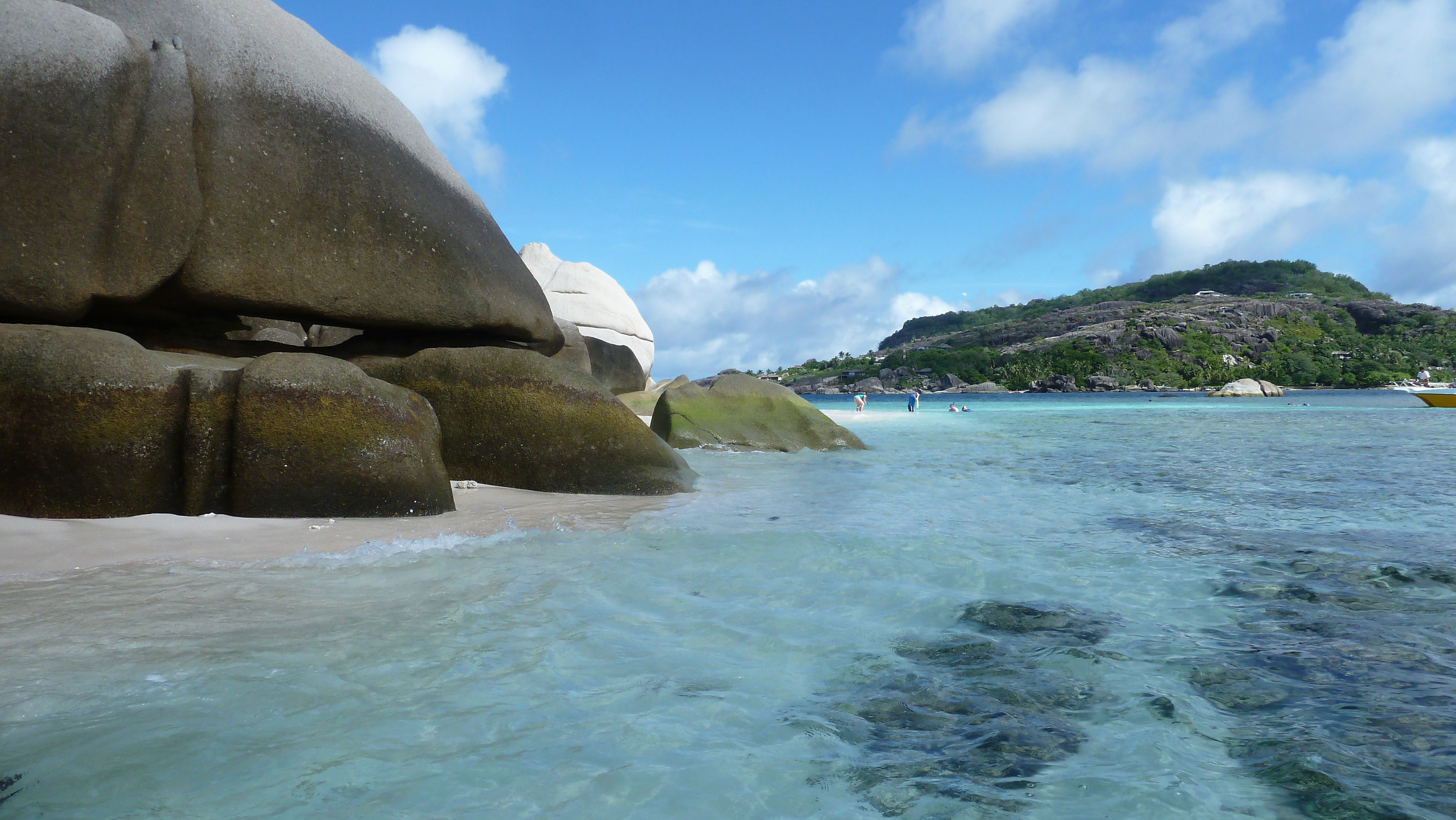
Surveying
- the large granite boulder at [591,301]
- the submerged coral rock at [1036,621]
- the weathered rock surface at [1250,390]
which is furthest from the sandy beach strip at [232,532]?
the weathered rock surface at [1250,390]

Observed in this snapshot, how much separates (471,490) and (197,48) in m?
4.83

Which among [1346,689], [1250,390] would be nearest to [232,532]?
[1346,689]

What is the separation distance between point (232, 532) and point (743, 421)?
10.6 metres

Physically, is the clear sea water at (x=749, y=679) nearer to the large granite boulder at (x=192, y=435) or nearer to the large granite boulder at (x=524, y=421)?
the large granite boulder at (x=192, y=435)

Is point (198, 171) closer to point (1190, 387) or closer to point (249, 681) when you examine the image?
point (249, 681)

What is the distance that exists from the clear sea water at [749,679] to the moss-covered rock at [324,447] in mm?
1320

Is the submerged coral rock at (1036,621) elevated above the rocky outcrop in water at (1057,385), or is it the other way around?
the rocky outcrop in water at (1057,385)

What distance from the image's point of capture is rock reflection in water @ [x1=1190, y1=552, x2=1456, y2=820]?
2545mm

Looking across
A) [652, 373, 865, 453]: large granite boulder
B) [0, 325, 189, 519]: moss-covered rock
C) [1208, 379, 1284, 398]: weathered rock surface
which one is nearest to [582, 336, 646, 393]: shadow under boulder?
[652, 373, 865, 453]: large granite boulder

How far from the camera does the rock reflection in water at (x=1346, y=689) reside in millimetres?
2545

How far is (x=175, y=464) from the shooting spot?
20.7ft

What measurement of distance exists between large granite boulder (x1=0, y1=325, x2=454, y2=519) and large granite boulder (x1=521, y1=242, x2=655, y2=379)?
61.6 ft

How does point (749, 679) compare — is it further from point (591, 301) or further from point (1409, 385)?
point (1409, 385)

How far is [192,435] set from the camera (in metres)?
6.25
